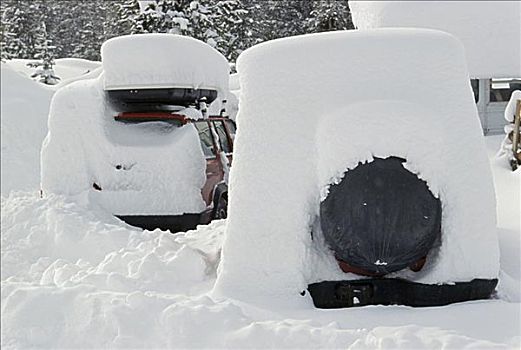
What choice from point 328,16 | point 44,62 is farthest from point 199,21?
point 44,62

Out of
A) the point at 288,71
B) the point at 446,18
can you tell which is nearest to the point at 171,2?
the point at 446,18

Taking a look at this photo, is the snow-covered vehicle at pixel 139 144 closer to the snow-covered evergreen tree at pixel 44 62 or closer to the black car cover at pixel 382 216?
the black car cover at pixel 382 216

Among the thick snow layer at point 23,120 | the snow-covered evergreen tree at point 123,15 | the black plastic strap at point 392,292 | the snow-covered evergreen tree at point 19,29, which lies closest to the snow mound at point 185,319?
the black plastic strap at point 392,292

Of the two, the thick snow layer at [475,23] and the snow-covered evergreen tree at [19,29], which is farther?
the snow-covered evergreen tree at [19,29]

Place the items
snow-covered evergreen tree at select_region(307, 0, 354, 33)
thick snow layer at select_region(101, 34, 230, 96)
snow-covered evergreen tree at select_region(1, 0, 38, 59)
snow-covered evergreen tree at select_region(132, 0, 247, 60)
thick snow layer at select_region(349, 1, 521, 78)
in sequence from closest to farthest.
→ thick snow layer at select_region(101, 34, 230, 96) < thick snow layer at select_region(349, 1, 521, 78) < snow-covered evergreen tree at select_region(132, 0, 247, 60) < snow-covered evergreen tree at select_region(307, 0, 354, 33) < snow-covered evergreen tree at select_region(1, 0, 38, 59)

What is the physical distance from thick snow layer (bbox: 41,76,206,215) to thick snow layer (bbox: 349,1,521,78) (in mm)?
7226

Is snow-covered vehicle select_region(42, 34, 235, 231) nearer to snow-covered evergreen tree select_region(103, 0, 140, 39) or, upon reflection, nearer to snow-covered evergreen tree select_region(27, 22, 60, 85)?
snow-covered evergreen tree select_region(103, 0, 140, 39)

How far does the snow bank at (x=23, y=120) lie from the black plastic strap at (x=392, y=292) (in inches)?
380

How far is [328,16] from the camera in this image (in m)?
19.4

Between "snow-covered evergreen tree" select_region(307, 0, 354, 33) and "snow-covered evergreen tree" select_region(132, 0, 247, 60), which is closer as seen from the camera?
"snow-covered evergreen tree" select_region(132, 0, 247, 60)

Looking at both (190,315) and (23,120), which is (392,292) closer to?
(190,315)

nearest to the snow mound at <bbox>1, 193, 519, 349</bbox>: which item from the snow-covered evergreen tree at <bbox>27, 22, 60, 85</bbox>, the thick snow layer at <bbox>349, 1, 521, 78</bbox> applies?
the thick snow layer at <bbox>349, 1, 521, 78</bbox>

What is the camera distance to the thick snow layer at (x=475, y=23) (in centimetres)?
1180

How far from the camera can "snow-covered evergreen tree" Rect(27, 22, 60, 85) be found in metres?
23.8
